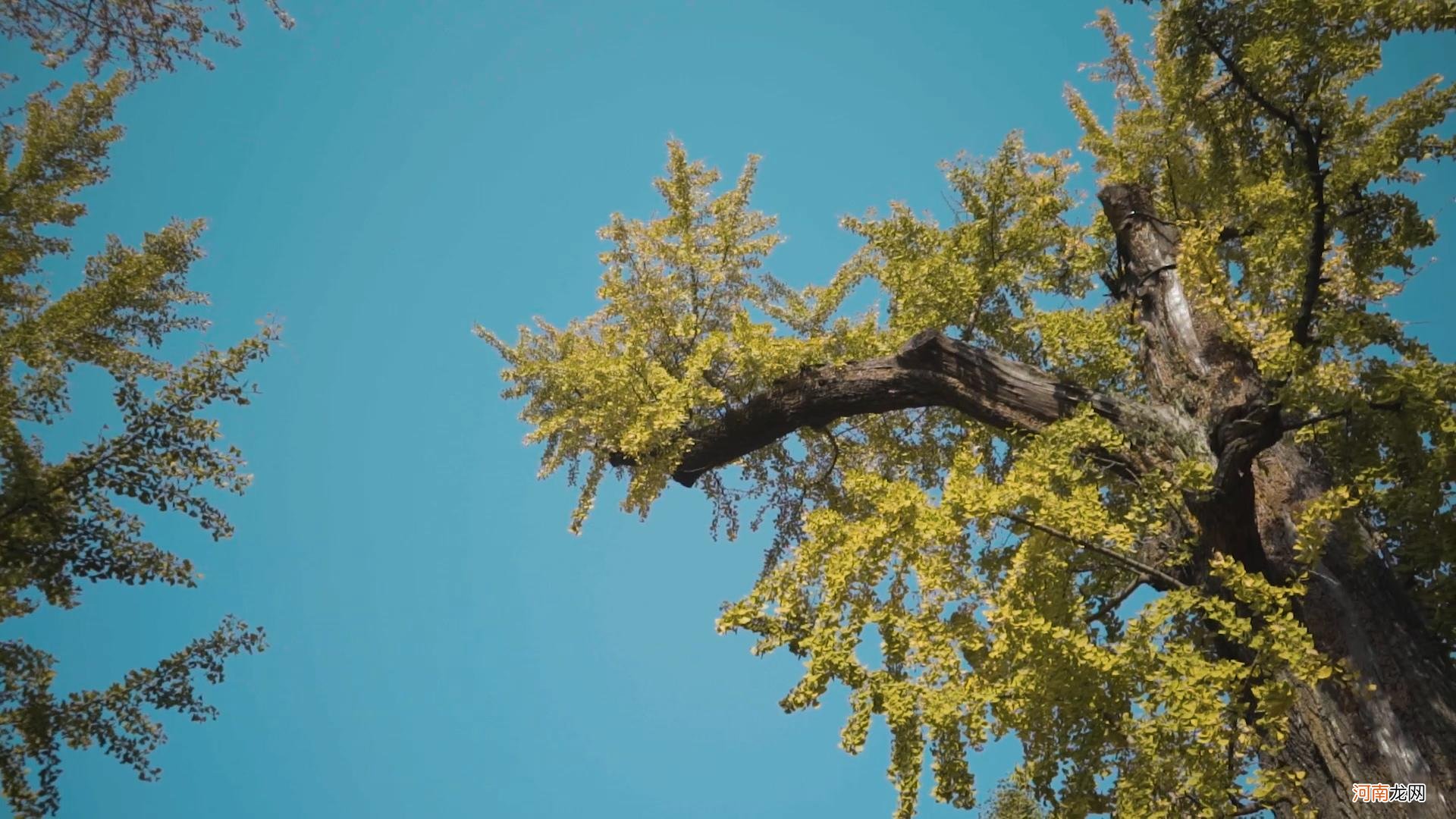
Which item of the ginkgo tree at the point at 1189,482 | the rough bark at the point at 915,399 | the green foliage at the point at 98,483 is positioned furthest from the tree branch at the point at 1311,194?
the green foliage at the point at 98,483

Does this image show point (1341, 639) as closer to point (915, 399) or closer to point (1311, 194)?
point (1311, 194)

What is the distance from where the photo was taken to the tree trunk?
4371mm

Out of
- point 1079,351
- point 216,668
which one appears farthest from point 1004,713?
point 216,668

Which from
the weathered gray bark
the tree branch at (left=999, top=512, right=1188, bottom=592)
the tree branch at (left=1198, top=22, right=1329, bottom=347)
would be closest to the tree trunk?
the weathered gray bark

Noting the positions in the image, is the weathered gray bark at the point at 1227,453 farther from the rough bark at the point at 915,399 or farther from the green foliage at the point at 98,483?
the green foliage at the point at 98,483

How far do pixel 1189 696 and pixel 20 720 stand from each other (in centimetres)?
595

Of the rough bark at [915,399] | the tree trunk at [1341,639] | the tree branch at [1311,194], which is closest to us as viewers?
the tree trunk at [1341,639]

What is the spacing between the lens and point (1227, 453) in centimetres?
462

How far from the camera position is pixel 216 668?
557cm

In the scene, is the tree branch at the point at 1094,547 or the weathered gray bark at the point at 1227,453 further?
the tree branch at the point at 1094,547

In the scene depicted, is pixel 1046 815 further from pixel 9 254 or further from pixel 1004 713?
pixel 9 254

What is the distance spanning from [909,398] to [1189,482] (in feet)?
8.68

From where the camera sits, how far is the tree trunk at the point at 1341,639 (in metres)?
4.37

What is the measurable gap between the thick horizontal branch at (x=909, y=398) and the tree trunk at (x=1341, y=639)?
90 centimetres
